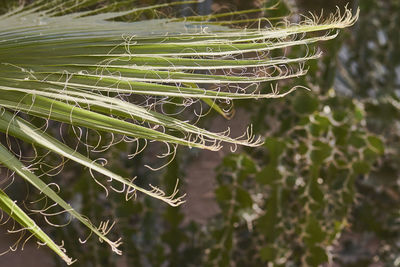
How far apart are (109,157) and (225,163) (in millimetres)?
405

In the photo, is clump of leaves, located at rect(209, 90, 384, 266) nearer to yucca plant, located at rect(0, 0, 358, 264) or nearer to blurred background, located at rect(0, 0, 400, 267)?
blurred background, located at rect(0, 0, 400, 267)

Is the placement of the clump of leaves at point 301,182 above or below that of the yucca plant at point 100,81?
below

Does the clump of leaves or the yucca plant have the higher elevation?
the yucca plant

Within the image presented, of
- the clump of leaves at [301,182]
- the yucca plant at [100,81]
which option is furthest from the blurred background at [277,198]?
the yucca plant at [100,81]

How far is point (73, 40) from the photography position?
1.02m

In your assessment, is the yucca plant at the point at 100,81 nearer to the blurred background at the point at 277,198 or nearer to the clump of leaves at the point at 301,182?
the blurred background at the point at 277,198

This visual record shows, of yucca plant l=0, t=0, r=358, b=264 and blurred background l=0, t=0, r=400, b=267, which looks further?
blurred background l=0, t=0, r=400, b=267

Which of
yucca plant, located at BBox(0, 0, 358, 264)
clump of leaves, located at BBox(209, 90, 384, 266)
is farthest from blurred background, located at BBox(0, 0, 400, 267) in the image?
yucca plant, located at BBox(0, 0, 358, 264)

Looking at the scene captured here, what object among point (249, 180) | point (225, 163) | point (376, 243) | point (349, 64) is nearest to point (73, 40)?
point (225, 163)

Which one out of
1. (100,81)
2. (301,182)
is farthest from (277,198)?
(100,81)

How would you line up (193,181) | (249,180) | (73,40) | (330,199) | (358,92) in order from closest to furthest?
(73,40)
(330,199)
(249,180)
(358,92)
(193,181)

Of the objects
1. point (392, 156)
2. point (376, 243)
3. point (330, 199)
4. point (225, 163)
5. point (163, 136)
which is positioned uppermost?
point (163, 136)

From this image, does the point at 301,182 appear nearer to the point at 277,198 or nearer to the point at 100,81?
the point at 277,198

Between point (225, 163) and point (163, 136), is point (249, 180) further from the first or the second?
point (163, 136)
